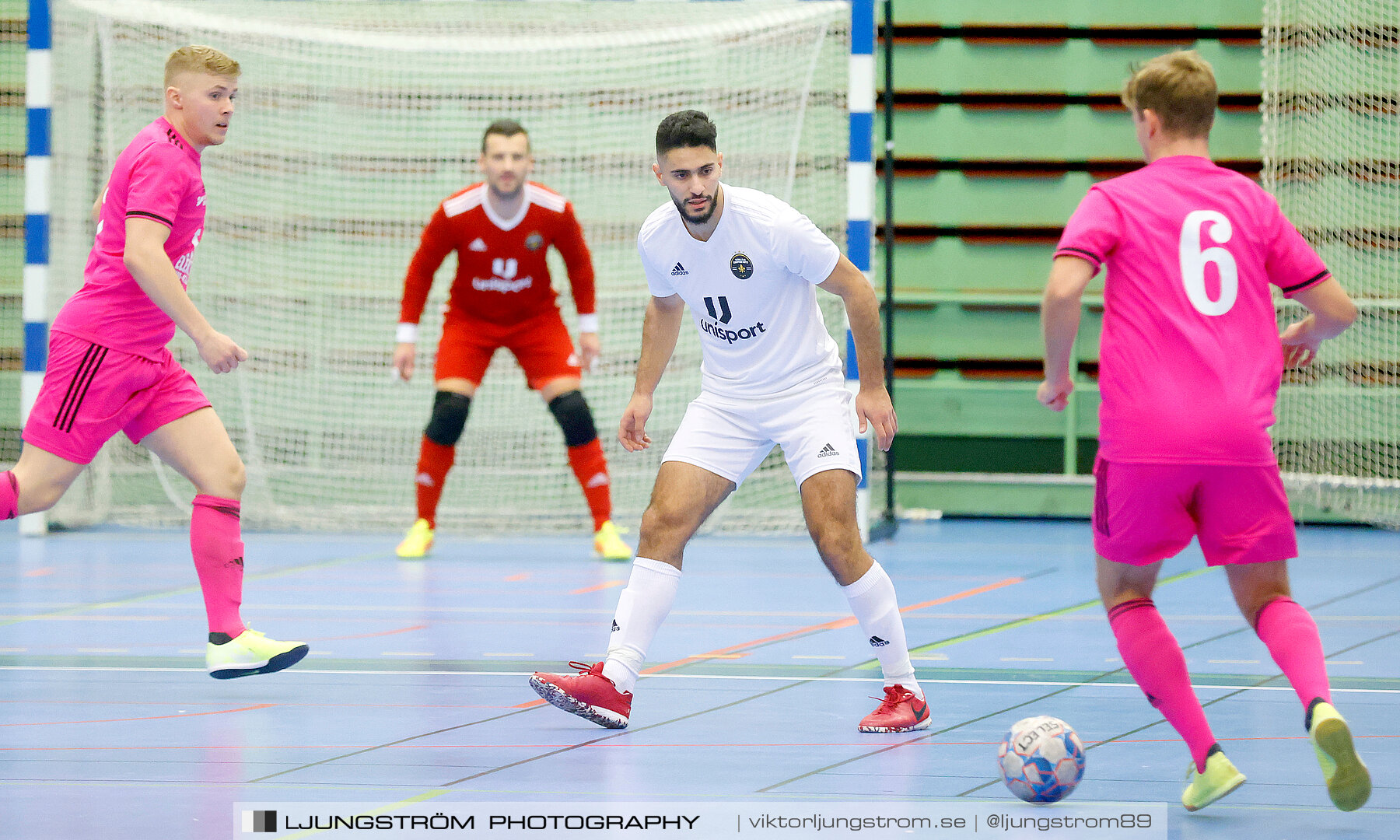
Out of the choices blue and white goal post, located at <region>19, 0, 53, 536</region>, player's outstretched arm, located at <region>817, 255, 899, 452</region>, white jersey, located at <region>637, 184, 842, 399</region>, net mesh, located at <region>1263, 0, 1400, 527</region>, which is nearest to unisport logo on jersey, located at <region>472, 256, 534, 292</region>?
blue and white goal post, located at <region>19, 0, 53, 536</region>

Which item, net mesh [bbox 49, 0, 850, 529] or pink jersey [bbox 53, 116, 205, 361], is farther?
net mesh [bbox 49, 0, 850, 529]

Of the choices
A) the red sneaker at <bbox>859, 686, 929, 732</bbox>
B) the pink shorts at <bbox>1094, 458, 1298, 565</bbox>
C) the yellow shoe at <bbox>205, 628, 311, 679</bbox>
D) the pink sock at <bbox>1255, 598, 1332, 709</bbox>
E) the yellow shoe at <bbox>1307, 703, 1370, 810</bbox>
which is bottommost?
the red sneaker at <bbox>859, 686, 929, 732</bbox>

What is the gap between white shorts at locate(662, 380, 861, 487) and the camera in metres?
4.45

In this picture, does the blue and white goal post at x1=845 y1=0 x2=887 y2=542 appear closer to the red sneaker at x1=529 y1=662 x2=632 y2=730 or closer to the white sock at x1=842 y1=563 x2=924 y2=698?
the white sock at x1=842 y1=563 x2=924 y2=698

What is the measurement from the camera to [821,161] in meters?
10.3

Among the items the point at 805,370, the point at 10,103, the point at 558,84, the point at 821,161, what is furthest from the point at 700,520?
the point at 10,103

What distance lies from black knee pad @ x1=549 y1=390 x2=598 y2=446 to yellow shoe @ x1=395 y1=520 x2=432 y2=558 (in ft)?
3.24

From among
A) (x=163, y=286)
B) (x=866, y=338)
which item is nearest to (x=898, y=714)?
(x=866, y=338)

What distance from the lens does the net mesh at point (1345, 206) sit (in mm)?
9859

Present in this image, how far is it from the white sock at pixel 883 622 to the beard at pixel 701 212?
1.09 meters

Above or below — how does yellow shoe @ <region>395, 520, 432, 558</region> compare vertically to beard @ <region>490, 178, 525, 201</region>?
below

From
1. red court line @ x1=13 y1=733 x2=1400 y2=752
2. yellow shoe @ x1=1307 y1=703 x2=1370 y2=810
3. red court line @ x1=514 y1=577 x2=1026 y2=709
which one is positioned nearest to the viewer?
yellow shoe @ x1=1307 y1=703 x2=1370 y2=810

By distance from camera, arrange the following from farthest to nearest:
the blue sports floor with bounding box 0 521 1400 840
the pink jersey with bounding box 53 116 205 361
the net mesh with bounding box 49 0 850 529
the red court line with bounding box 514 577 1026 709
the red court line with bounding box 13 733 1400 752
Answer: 1. the net mesh with bounding box 49 0 850 529
2. the red court line with bounding box 514 577 1026 709
3. the pink jersey with bounding box 53 116 205 361
4. the red court line with bounding box 13 733 1400 752
5. the blue sports floor with bounding box 0 521 1400 840

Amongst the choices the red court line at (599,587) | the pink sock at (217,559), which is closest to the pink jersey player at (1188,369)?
the pink sock at (217,559)
